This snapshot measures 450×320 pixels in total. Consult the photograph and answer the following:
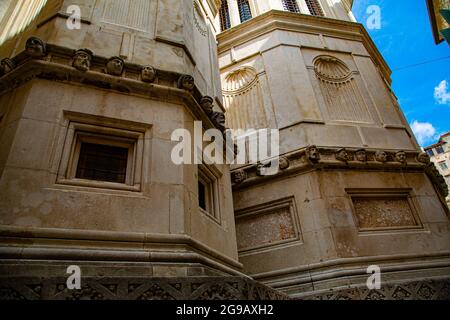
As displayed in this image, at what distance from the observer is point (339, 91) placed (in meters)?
10.9

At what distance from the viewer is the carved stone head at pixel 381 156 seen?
8.64 m

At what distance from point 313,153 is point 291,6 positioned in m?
10.2

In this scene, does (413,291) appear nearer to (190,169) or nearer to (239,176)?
(190,169)

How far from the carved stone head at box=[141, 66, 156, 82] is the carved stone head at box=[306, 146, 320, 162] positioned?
4.87m

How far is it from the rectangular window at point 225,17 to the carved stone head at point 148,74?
11648 mm

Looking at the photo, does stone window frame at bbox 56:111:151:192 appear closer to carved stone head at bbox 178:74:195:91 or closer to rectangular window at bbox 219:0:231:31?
carved stone head at bbox 178:74:195:91

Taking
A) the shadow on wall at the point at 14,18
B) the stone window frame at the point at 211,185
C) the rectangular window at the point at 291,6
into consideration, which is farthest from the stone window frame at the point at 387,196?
the rectangular window at the point at 291,6

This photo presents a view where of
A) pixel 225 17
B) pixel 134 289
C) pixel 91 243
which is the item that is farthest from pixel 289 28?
pixel 134 289

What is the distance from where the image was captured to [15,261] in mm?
3150

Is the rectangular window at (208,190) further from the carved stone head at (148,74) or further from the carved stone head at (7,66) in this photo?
the carved stone head at (7,66)

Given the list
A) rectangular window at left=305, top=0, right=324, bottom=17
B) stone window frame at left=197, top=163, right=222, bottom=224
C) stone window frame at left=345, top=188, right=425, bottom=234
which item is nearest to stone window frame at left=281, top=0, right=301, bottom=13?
rectangular window at left=305, top=0, right=324, bottom=17

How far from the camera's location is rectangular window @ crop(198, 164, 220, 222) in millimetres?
5742
